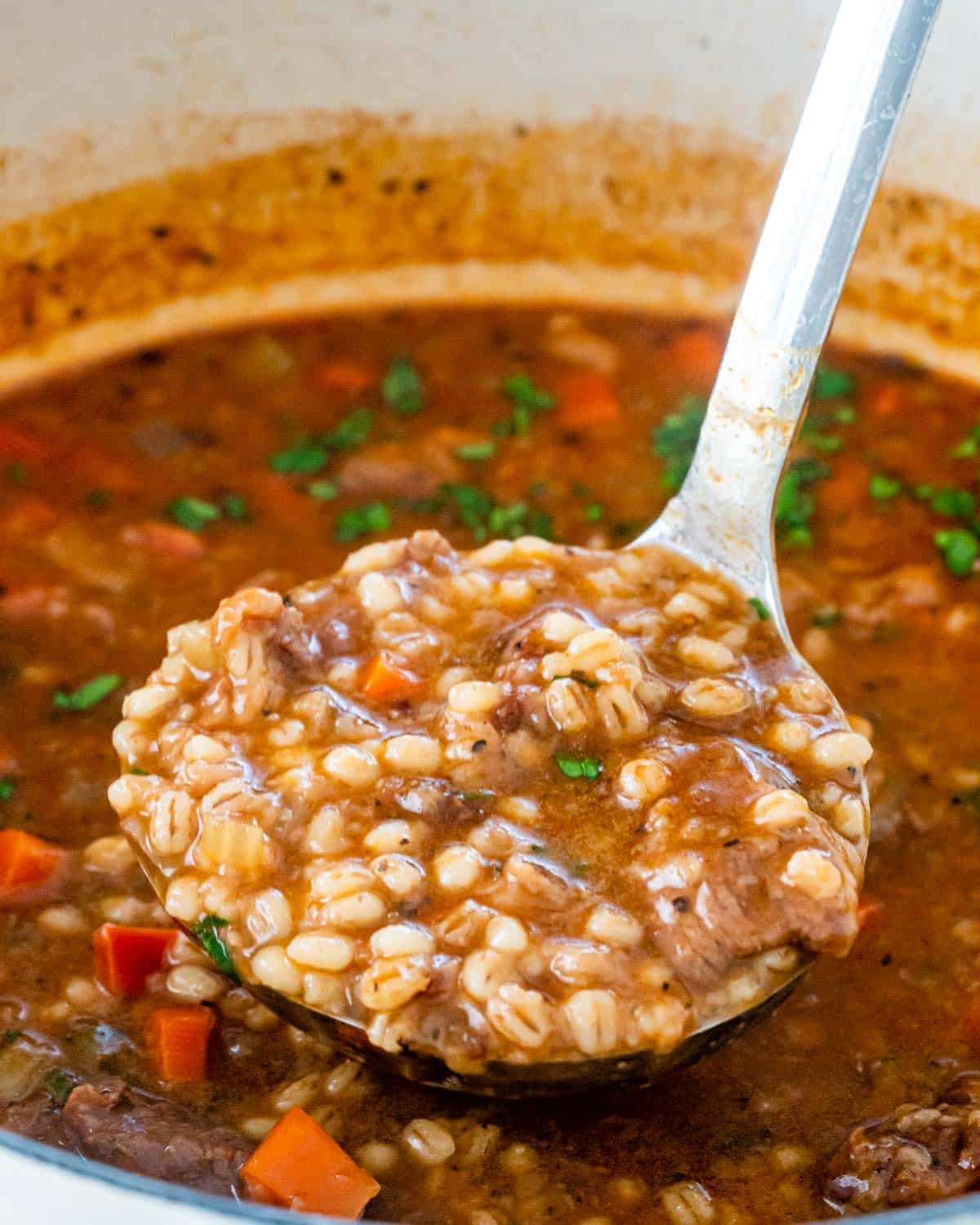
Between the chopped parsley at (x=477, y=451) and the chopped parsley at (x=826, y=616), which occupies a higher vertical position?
the chopped parsley at (x=826, y=616)

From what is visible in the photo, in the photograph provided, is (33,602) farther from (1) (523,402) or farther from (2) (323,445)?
(1) (523,402)

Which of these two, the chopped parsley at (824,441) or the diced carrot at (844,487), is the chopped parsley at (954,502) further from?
the chopped parsley at (824,441)

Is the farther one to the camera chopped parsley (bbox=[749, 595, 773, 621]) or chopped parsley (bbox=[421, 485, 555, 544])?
chopped parsley (bbox=[421, 485, 555, 544])

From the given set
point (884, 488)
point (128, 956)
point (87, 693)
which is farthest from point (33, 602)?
point (884, 488)

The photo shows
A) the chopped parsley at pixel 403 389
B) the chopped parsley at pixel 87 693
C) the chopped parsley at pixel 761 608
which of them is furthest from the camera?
the chopped parsley at pixel 403 389

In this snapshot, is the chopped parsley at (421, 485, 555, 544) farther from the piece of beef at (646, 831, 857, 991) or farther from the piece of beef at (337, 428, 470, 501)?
the piece of beef at (646, 831, 857, 991)

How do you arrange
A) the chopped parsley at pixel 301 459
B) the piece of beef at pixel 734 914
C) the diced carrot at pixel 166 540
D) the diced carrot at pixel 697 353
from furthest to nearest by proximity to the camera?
the diced carrot at pixel 697 353 → the chopped parsley at pixel 301 459 → the diced carrot at pixel 166 540 → the piece of beef at pixel 734 914

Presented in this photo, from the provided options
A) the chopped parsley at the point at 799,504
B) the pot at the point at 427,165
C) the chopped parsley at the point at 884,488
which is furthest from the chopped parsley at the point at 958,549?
the pot at the point at 427,165

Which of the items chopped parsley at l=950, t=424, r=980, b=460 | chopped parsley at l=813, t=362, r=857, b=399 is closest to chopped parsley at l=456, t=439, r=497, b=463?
chopped parsley at l=813, t=362, r=857, b=399
